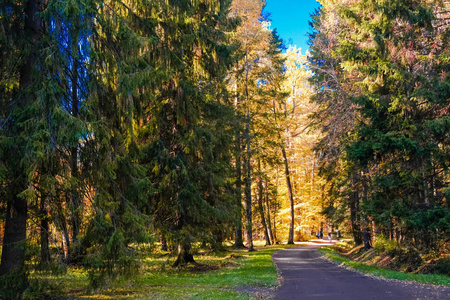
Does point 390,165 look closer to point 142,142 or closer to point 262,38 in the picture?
point 142,142

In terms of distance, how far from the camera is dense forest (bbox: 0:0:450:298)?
278 inches

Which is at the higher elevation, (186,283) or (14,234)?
(14,234)

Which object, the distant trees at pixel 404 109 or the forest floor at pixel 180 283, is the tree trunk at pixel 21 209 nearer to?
the forest floor at pixel 180 283

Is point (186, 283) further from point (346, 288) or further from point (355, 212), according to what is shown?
point (355, 212)

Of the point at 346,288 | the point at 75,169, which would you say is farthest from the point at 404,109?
the point at 75,169

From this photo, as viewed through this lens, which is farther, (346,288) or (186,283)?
(186,283)

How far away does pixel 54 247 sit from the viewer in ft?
23.8

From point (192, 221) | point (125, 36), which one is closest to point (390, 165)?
point (192, 221)

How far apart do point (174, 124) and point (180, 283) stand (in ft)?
21.0

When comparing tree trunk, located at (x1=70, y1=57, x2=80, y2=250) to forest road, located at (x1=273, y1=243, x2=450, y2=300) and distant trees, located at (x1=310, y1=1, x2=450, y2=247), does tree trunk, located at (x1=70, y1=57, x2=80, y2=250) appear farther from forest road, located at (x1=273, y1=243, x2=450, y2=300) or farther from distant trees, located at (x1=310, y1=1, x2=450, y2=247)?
distant trees, located at (x1=310, y1=1, x2=450, y2=247)

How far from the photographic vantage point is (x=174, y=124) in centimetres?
1444

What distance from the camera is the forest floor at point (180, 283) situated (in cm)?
818

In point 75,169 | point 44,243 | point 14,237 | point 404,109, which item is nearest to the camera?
point 44,243

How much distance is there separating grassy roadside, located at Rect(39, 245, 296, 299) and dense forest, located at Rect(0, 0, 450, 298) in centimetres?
75
